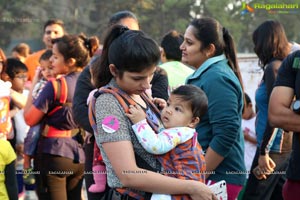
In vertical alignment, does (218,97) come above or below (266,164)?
above

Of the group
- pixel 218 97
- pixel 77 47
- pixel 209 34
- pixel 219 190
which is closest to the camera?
pixel 219 190

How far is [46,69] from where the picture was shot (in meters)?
4.59

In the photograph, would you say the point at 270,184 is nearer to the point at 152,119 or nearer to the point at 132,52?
the point at 152,119

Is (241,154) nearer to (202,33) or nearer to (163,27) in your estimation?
(202,33)

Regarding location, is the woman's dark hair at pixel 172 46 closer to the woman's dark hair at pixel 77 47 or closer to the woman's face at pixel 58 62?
the woman's dark hair at pixel 77 47

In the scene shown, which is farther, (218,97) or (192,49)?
(192,49)

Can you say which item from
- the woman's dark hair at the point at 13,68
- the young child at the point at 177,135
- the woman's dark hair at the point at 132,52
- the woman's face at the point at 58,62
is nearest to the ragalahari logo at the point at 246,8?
the woman's dark hair at the point at 13,68

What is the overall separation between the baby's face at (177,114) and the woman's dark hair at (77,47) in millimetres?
1885

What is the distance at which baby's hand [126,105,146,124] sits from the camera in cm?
202

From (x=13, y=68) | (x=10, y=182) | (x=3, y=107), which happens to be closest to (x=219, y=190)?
(x=10, y=182)

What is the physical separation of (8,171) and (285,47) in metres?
2.26

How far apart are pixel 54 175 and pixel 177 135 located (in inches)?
79.4

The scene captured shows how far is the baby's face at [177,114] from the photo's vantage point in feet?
7.31

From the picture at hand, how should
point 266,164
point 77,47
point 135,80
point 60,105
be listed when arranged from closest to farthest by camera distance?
point 135,80 → point 266,164 → point 60,105 → point 77,47
